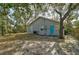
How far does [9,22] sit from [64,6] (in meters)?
0.83

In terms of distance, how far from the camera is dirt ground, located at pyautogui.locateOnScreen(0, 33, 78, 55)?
5.45 feet

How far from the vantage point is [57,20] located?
1.68 meters

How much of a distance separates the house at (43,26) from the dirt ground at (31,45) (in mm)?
76

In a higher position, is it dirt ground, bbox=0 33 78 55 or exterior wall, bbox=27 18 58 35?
exterior wall, bbox=27 18 58 35

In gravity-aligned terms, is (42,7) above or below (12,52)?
above

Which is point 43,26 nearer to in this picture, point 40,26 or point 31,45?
point 40,26

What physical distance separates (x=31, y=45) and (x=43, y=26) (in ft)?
1.08

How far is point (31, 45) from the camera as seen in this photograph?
1.69m

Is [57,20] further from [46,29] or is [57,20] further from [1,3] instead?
[1,3]

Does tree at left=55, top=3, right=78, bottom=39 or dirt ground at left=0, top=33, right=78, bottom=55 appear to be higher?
tree at left=55, top=3, right=78, bottom=39

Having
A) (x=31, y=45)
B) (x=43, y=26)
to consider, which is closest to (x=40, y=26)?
(x=43, y=26)

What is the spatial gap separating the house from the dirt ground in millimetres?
76

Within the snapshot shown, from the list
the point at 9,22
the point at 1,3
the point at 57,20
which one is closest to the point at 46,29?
the point at 57,20
